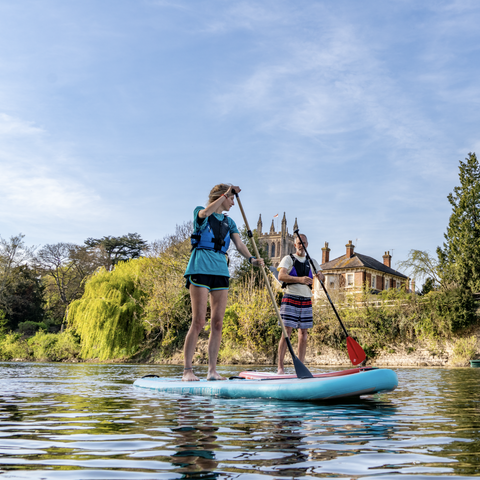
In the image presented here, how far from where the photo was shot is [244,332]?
2877 cm

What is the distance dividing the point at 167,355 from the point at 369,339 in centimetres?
1170

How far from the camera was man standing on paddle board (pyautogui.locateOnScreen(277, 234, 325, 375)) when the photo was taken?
6773 millimetres

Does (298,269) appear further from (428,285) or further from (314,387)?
(428,285)

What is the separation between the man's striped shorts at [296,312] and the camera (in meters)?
6.79

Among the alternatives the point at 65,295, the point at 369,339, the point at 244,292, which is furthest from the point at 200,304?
the point at 65,295

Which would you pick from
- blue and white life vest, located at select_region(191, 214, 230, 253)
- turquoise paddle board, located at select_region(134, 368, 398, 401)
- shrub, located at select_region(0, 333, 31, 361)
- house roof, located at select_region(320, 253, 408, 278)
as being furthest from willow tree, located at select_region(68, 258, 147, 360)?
turquoise paddle board, located at select_region(134, 368, 398, 401)

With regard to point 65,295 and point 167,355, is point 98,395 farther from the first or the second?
point 65,295

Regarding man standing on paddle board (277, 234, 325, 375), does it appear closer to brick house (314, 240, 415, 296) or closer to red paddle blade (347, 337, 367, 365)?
red paddle blade (347, 337, 367, 365)

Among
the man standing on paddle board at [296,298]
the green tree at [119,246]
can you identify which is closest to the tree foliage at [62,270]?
the green tree at [119,246]

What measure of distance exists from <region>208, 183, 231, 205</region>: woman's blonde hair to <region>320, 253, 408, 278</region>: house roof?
40.9 m

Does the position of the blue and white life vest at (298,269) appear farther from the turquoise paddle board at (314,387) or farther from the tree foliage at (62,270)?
the tree foliage at (62,270)

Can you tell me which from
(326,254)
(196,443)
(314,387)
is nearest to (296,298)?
(314,387)

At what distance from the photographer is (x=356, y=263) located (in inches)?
1813

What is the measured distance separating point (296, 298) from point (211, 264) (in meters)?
1.64
